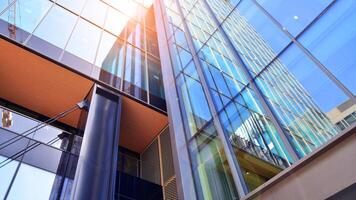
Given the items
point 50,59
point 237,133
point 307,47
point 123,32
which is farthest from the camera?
point 123,32

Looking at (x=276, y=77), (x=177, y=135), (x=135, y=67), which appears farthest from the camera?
(x=135, y=67)

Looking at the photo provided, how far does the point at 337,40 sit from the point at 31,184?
828 centimetres

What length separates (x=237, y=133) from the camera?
709cm

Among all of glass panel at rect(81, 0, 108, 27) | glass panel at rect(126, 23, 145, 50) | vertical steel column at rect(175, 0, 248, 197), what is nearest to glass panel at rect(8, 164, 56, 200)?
vertical steel column at rect(175, 0, 248, 197)

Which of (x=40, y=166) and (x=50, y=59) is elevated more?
(x=50, y=59)

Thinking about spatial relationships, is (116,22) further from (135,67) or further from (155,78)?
(155,78)

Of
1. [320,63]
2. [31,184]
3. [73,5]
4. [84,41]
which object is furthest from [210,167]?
[73,5]

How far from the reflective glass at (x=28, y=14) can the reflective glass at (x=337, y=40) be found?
1058 cm

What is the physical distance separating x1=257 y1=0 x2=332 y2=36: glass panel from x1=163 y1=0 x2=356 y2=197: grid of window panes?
0.03 metres

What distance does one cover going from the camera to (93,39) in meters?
14.8

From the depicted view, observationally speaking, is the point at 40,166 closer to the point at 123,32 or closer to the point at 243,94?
the point at 243,94

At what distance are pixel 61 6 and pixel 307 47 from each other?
1258 centimetres

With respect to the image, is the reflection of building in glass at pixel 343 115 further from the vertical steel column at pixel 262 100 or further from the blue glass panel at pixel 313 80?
the vertical steel column at pixel 262 100

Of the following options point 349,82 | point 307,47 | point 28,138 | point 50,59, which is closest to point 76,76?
point 50,59
